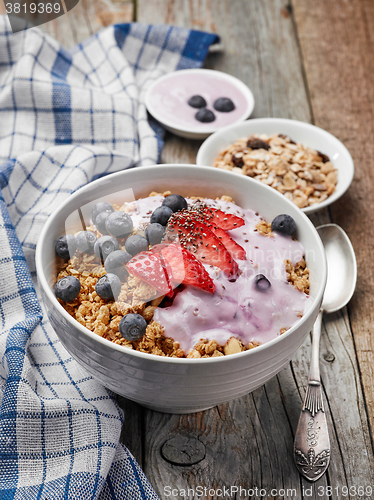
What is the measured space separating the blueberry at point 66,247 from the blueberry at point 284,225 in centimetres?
42

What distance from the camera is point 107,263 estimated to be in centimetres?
98

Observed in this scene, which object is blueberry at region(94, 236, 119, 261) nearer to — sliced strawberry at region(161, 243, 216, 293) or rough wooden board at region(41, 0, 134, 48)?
sliced strawberry at region(161, 243, 216, 293)

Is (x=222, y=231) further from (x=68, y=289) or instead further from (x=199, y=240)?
(x=68, y=289)

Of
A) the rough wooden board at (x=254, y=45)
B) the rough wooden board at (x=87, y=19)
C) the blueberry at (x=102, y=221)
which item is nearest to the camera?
the blueberry at (x=102, y=221)

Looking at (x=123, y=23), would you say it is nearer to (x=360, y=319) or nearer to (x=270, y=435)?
(x=360, y=319)

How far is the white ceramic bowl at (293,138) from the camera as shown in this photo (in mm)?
1569

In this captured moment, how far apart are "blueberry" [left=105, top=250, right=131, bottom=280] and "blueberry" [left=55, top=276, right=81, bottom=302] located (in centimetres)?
6

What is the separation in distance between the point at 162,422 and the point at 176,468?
10cm

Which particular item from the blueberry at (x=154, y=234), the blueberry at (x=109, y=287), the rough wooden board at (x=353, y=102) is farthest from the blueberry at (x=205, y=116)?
the blueberry at (x=109, y=287)

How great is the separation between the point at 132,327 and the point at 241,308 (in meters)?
0.20

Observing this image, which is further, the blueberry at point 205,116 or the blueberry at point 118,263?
the blueberry at point 205,116

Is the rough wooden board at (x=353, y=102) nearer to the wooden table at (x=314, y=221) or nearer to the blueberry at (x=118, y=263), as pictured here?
the wooden table at (x=314, y=221)

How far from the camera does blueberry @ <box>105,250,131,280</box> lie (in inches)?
38.0

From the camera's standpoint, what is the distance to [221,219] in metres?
1.07
